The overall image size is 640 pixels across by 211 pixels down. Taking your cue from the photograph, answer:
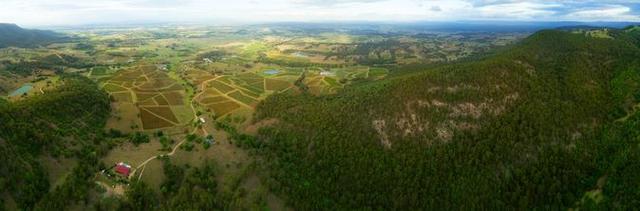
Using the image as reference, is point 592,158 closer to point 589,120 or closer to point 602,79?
point 589,120

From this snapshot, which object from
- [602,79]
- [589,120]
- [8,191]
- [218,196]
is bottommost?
[218,196]

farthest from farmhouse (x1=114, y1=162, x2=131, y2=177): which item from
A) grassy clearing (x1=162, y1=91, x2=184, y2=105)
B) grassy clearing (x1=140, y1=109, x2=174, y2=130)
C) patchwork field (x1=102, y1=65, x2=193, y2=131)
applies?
grassy clearing (x1=162, y1=91, x2=184, y2=105)

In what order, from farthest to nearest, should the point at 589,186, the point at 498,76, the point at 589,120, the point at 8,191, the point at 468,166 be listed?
1. the point at 498,76
2. the point at 589,120
3. the point at 468,166
4. the point at 589,186
5. the point at 8,191

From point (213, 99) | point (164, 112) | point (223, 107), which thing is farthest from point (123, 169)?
point (213, 99)

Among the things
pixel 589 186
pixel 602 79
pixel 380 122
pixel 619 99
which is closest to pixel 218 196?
pixel 380 122

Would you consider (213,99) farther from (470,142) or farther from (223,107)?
(470,142)

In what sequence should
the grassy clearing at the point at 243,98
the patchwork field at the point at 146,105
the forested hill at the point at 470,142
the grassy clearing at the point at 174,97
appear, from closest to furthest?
the forested hill at the point at 470,142
the patchwork field at the point at 146,105
the grassy clearing at the point at 174,97
the grassy clearing at the point at 243,98

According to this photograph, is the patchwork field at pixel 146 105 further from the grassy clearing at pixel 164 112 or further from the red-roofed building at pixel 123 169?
the red-roofed building at pixel 123 169

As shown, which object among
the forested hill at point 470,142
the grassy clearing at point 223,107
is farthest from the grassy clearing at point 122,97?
the forested hill at point 470,142
